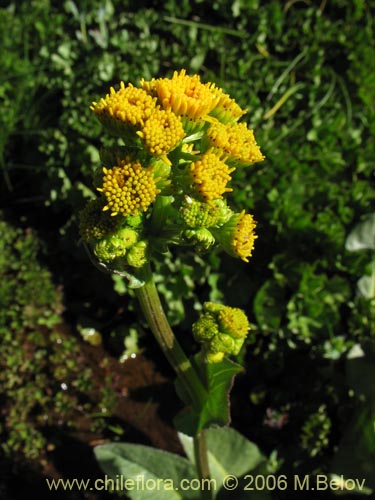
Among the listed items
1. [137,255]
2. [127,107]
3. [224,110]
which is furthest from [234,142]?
[137,255]

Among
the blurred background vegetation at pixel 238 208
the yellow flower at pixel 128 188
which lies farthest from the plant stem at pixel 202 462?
the yellow flower at pixel 128 188

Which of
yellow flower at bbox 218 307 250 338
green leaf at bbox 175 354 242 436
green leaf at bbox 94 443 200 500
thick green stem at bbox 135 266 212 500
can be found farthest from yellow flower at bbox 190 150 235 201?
green leaf at bbox 94 443 200 500

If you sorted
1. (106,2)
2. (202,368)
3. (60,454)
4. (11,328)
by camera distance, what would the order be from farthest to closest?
(106,2) < (11,328) < (60,454) < (202,368)

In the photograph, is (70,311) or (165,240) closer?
(165,240)

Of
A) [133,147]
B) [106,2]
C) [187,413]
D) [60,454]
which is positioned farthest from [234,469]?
[106,2]

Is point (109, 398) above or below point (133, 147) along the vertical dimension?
below

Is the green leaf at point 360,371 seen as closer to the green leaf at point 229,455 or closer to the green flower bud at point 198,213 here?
the green leaf at point 229,455

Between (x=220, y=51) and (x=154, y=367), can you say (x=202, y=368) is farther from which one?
(x=220, y=51)
